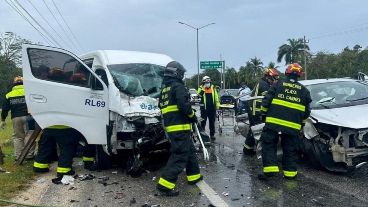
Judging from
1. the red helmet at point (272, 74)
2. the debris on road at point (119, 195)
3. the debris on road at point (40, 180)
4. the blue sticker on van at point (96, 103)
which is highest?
the red helmet at point (272, 74)

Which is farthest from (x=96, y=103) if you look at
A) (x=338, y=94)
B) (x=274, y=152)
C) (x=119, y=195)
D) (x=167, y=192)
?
(x=338, y=94)

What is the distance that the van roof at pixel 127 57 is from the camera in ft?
28.9

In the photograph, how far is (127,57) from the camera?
9.07m

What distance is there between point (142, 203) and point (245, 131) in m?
4.92

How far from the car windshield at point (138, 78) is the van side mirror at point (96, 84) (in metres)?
0.32

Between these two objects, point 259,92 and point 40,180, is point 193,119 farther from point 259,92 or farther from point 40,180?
point 259,92

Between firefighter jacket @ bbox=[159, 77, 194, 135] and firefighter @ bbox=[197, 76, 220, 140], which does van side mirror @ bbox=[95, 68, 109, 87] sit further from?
firefighter @ bbox=[197, 76, 220, 140]

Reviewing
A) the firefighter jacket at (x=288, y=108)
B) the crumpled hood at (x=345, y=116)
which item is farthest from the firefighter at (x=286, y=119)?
the crumpled hood at (x=345, y=116)

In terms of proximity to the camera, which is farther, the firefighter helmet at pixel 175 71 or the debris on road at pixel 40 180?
the debris on road at pixel 40 180

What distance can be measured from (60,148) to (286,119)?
3.88 metres

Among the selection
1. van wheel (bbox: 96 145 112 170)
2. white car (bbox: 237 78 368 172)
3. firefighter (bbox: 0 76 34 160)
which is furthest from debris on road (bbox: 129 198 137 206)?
firefighter (bbox: 0 76 34 160)

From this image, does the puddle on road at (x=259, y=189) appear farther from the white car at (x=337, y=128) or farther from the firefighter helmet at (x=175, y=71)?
the firefighter helmet at (x=175, y=71)

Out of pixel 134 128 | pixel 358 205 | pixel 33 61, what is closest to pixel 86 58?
pixel 33 61

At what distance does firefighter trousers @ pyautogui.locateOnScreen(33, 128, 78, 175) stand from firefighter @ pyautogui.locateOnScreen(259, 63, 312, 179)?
129 inches
